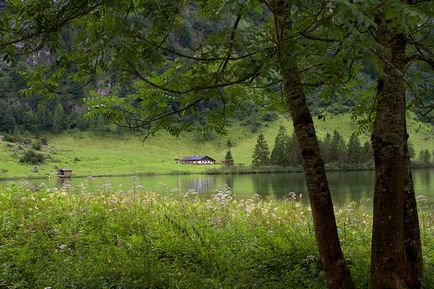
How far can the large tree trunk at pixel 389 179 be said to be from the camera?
4973mm

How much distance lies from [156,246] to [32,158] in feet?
502

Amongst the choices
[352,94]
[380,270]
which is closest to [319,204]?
[380,270]

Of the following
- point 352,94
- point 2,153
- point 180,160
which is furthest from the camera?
point 180,160

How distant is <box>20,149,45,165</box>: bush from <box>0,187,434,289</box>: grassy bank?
146081mm

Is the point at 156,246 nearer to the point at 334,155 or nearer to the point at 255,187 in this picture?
the point at 255,187

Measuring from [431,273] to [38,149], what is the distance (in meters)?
176

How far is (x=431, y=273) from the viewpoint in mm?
6473

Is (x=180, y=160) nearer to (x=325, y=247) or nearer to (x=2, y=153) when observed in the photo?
(x=2, y=153)

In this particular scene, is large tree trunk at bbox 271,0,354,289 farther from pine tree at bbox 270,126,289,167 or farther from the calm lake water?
pine tree at bbox 270,126,289,167

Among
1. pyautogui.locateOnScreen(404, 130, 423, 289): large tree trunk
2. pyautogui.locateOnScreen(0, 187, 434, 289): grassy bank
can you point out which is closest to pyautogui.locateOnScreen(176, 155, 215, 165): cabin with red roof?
pyautogui.locateOnScreen(0, 187, 434, 289): grassy bank

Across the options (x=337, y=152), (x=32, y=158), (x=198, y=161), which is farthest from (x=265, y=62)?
(x=198, y=161)

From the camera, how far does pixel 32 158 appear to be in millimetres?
147875

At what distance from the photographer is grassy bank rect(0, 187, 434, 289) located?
20.6 feet

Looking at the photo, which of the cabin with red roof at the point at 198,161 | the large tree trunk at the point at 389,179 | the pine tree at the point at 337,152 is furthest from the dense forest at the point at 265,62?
the cabin with red roof at the point at 198,161
